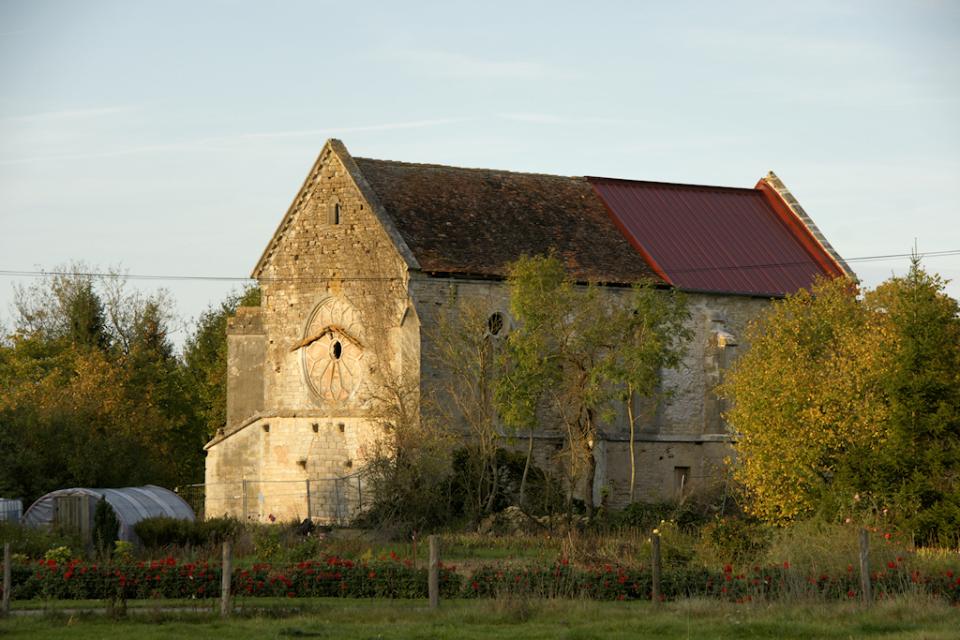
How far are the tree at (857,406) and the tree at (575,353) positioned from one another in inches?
91.4

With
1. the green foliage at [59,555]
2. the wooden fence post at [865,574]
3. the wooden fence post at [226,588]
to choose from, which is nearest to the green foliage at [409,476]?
the green foliage at [59,555]

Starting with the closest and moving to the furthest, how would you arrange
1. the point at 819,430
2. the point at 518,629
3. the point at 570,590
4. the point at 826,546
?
1. the point at 518,629
2. the point at 570,590
3. the point at 826,546
4. the point at 819,430

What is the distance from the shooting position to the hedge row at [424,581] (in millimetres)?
22172

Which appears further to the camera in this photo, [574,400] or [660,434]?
[660,434]

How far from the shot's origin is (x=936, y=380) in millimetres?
29094

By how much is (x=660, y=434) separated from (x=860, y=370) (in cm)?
1079

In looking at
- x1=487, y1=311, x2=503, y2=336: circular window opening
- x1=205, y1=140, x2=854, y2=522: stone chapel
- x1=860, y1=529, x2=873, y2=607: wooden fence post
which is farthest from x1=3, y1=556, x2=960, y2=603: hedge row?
x1=487, y1=311, x2=503, y2=336: circular window opening

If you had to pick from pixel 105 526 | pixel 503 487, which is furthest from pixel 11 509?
pixel 503 487

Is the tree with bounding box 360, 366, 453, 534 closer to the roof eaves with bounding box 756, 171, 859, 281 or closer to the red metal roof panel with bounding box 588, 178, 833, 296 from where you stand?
the red metal roof panel with bounding box 588, 178, 833, 296

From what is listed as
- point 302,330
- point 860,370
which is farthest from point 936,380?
point 302,330

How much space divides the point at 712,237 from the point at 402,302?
12169 mm

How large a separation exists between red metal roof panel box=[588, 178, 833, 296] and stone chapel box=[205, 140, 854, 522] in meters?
0.09

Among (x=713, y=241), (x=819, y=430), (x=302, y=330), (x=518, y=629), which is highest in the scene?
(x=713, y=241)

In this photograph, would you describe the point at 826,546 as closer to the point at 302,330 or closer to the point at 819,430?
the point at 819,430
